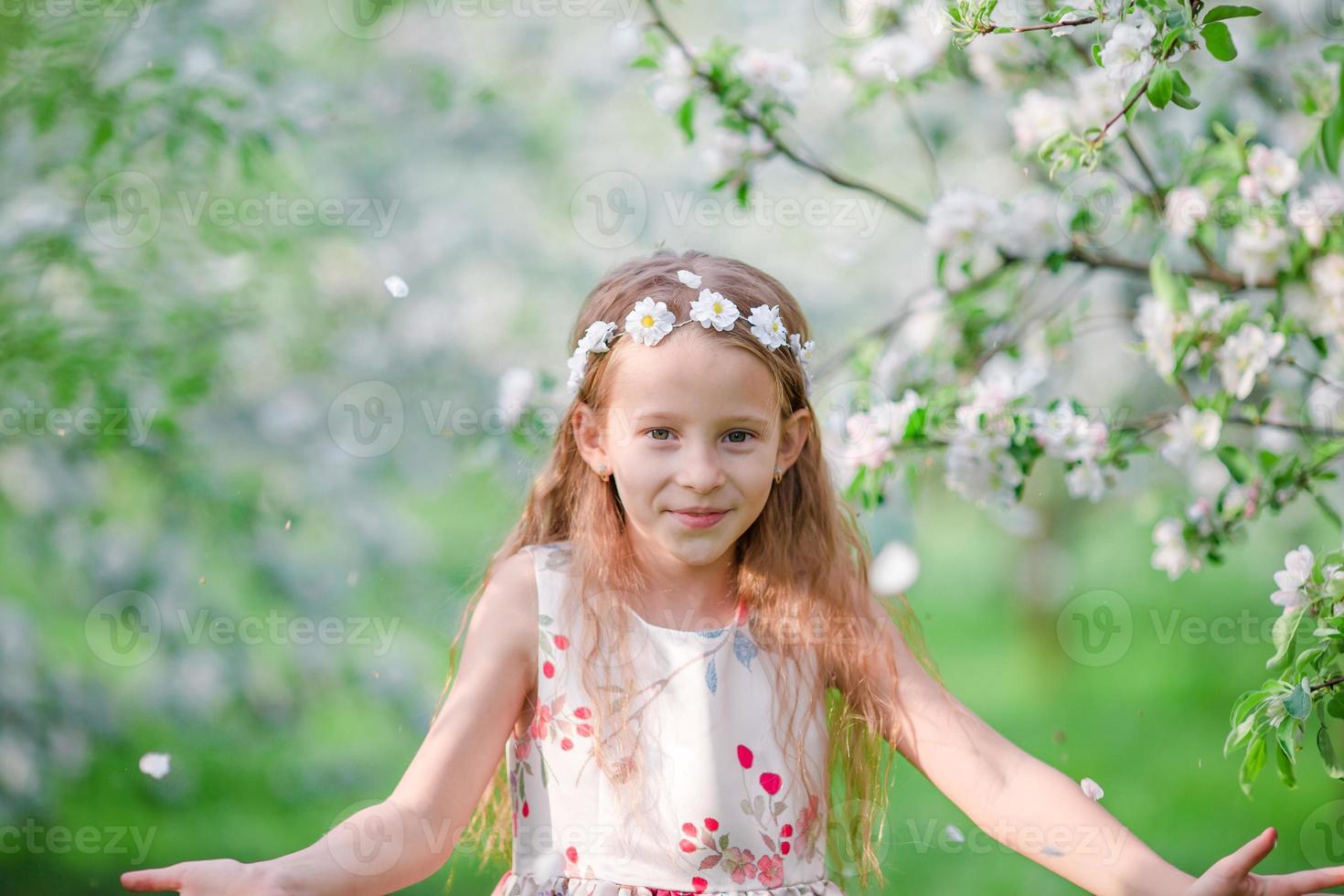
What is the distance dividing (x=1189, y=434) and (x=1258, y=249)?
1.00ft

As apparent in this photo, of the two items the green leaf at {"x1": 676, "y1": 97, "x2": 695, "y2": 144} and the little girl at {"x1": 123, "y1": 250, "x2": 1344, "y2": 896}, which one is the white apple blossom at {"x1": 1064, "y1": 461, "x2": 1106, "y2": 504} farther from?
the green leaf at {"x1": 676, "y1": 97, "x2": 695, "y2": 144}

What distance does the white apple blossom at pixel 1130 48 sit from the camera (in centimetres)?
139

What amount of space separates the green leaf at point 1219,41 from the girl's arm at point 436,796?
3.00 ft

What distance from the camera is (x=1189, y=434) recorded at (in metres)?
1.97

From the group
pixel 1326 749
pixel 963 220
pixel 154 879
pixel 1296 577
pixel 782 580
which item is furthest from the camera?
pixel 963 220

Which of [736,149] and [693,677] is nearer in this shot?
[693,677]

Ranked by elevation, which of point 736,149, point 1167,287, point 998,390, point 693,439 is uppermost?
point 736,149

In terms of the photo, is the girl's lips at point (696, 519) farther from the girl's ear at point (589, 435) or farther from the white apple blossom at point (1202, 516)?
the white apple blossom at point (1202, 516)

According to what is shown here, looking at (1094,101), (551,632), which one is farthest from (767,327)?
(1094,101)

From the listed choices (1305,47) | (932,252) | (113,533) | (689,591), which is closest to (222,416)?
(113,533)

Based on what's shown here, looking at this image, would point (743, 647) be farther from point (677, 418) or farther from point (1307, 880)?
point (1307, 880)

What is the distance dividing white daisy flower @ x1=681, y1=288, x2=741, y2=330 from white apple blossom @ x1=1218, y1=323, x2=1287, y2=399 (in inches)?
30.6

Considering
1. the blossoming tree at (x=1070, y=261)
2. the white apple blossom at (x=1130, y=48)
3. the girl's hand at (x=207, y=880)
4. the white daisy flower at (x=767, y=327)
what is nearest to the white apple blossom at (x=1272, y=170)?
the blossoming tree at (x=1070, y=261)

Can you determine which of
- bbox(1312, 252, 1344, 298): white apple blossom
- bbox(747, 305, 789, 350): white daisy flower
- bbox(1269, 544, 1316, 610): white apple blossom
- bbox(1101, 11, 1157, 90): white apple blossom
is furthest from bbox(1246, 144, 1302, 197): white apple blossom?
bbox(747, 305, 789, 350): white daisy flower
